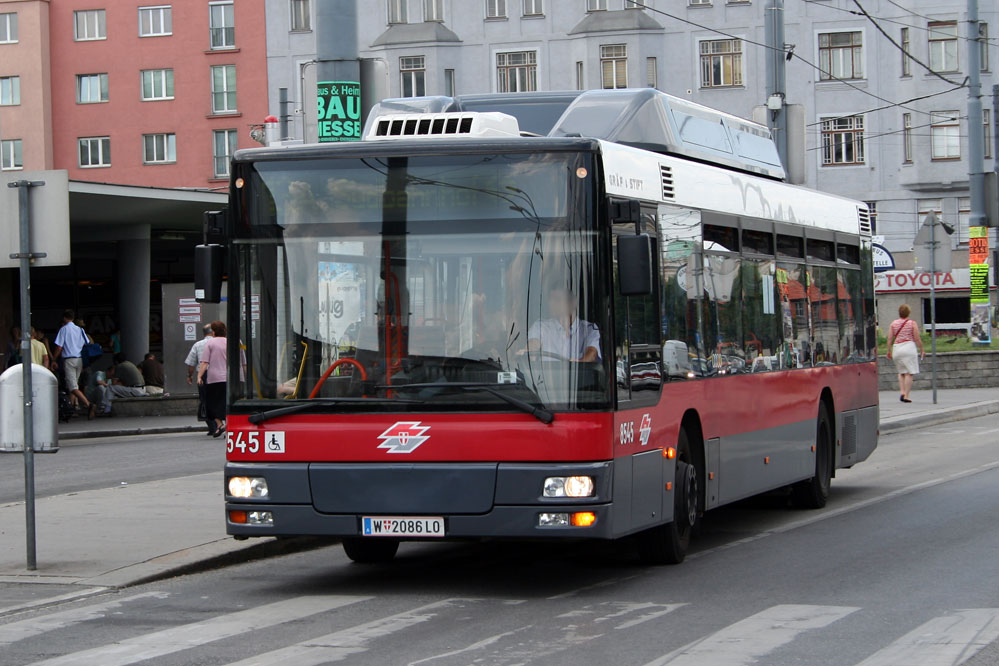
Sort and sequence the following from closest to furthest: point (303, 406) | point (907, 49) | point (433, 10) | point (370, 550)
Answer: point (303, 406), point (370, 550), point (907, 49), point (433, 10)

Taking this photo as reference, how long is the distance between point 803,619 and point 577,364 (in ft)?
5.94

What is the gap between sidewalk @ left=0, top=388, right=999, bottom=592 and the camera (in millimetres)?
10305

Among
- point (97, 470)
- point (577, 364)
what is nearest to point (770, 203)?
point (577, 364)

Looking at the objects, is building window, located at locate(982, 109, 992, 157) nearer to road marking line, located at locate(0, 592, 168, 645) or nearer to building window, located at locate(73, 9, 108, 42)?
building window, located at locate(73, 9, 108, 42)

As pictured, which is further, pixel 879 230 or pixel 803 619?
pixel 879 230

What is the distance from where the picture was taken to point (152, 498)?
14.5 metres

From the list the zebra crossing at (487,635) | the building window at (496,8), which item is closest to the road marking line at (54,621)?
the zebra crossing at (487,635)

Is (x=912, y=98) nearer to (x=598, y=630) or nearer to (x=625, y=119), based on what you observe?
(x=625, y=119)

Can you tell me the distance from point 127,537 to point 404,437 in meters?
3.73

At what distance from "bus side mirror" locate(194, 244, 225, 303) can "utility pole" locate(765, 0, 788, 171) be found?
43.8ft

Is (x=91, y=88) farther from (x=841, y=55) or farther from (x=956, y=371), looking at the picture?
(x=956, y=371)

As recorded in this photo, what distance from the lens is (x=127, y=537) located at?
11820mm

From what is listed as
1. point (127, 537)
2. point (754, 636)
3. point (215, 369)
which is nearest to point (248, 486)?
point (127, 537)

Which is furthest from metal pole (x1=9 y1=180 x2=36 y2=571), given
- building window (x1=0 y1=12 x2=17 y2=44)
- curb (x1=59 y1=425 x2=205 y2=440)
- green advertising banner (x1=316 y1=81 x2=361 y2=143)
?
building window (x1=0 y1=12 x2=17 y2=44)
